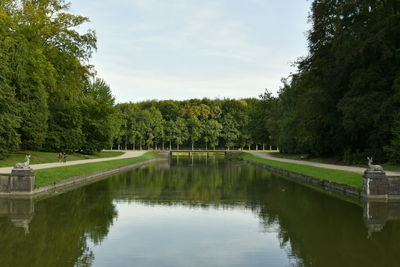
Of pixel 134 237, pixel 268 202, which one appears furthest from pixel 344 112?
pixel 134 237

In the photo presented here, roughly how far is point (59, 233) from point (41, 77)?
3102 cm

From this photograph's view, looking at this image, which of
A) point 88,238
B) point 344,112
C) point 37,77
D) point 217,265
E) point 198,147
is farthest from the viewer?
point 198,147

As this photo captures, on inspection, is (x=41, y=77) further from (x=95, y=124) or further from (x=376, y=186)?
(x=376, y=186)

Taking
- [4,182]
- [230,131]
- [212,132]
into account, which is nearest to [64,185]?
[4,182]

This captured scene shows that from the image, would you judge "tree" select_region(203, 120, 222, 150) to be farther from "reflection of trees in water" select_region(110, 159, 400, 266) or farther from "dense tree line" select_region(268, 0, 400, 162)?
"reflection of trees in water" select_region(110, 159, 400, 266)

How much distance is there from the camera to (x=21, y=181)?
1989 cm

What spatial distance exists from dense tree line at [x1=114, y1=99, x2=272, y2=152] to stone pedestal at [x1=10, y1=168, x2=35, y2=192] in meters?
79.0

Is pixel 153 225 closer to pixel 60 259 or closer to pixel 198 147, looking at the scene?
pixel 60 259

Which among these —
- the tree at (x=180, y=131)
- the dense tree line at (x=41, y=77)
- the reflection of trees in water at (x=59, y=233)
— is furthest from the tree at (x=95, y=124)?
the tree at (x=180, y=131)

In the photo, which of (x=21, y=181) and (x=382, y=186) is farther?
(x=21, y=181)

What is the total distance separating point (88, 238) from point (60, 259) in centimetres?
211

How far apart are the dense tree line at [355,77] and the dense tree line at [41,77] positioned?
23905 millimetres

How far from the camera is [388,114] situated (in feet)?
103

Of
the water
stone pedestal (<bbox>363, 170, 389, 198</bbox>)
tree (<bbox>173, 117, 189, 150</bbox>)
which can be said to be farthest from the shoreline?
tree (<bbox>173, 117, 189, 150</bbox>)
